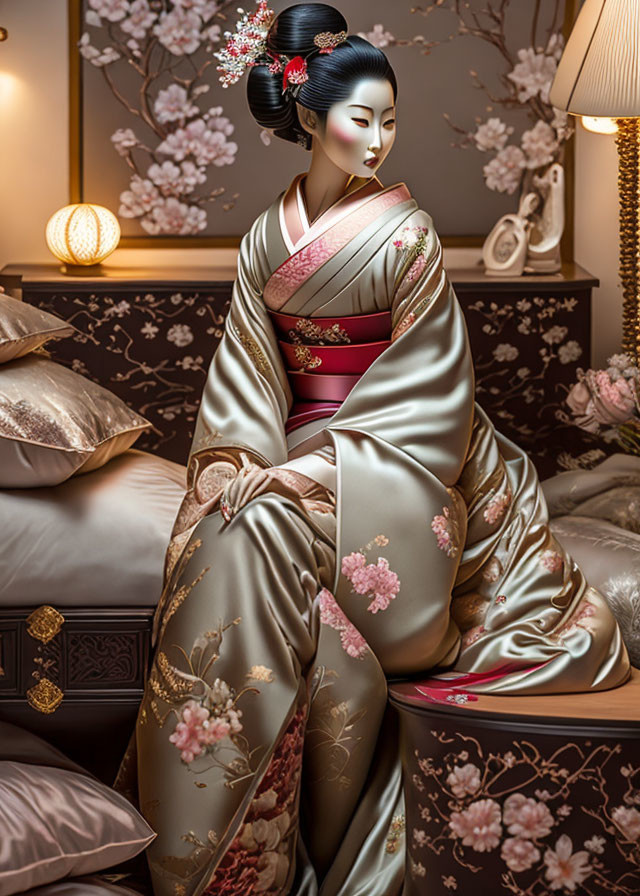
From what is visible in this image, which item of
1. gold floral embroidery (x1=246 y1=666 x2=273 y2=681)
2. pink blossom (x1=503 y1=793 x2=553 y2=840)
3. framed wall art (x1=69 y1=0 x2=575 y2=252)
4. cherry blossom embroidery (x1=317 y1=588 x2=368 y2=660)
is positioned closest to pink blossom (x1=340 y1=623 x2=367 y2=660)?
cherry blossom embroidery (x1=317 y1=588 x2=368 y2=660)

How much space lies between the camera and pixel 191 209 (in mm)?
3904

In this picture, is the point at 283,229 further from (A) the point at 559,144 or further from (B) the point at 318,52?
(A) the point at 559,144

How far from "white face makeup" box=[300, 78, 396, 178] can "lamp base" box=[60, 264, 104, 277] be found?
1282mm

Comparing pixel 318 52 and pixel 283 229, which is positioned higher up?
pixel 318 52

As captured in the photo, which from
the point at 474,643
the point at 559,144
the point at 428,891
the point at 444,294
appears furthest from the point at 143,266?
the point at 428,891

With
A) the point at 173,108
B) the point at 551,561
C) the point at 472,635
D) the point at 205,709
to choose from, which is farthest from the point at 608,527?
the point at 173,108

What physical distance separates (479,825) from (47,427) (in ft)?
3.61

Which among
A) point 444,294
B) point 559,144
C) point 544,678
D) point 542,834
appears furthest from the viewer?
point 559,144

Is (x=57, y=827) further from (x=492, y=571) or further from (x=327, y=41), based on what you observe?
(x=327, y=41)

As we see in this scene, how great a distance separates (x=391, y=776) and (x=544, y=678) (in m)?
0.34

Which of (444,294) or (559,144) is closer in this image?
(444,294)

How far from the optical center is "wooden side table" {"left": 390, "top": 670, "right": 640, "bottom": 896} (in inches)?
85.3

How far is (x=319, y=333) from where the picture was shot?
2596mm

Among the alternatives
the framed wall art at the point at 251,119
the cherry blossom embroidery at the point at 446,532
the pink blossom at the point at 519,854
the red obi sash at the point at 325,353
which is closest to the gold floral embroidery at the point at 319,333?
the red obi sash at the point at 325,353
